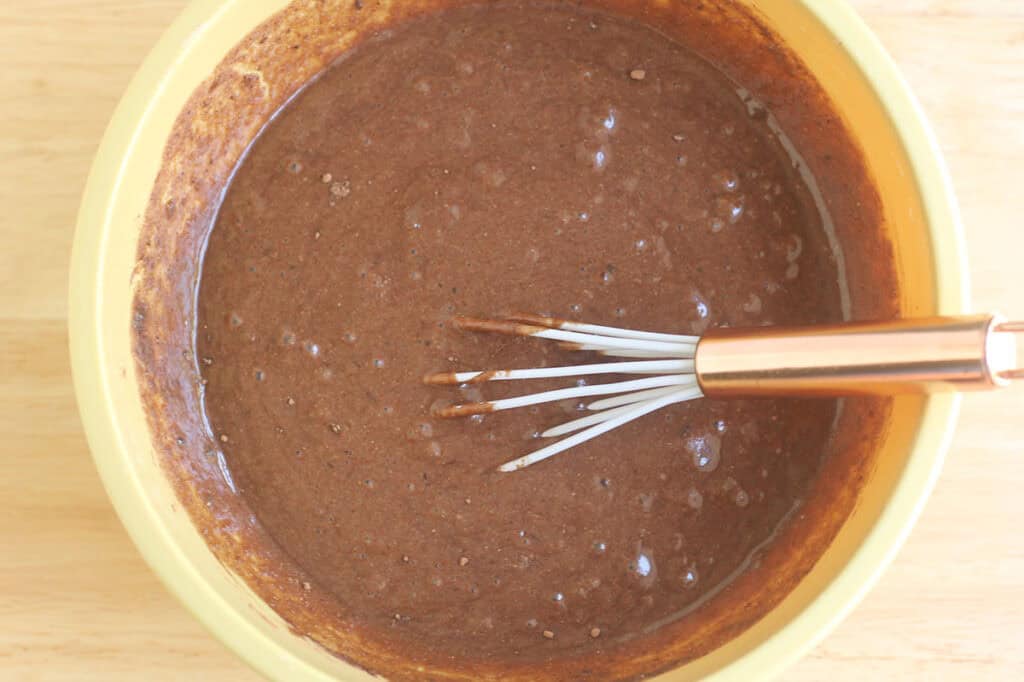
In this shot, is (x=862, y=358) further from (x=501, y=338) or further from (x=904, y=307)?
(x=501, y=338)

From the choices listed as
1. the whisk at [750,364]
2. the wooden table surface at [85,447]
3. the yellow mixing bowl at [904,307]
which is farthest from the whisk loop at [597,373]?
the wooden table surface at [85,447]

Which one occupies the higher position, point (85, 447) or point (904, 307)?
point (904, 307)

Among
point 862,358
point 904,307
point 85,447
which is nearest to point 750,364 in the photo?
point 862,358

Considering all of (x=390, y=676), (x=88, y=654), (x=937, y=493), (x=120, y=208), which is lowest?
(x=88, y=654)

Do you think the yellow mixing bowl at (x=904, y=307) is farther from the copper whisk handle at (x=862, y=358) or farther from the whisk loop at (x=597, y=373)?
the whisk loop at (x=597, y=373)

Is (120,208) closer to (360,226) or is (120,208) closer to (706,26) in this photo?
(360,226)

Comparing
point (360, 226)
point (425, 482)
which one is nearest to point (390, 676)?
point (425, 482)

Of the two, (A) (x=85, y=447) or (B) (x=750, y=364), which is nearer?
(B) (x=750, y=364)
